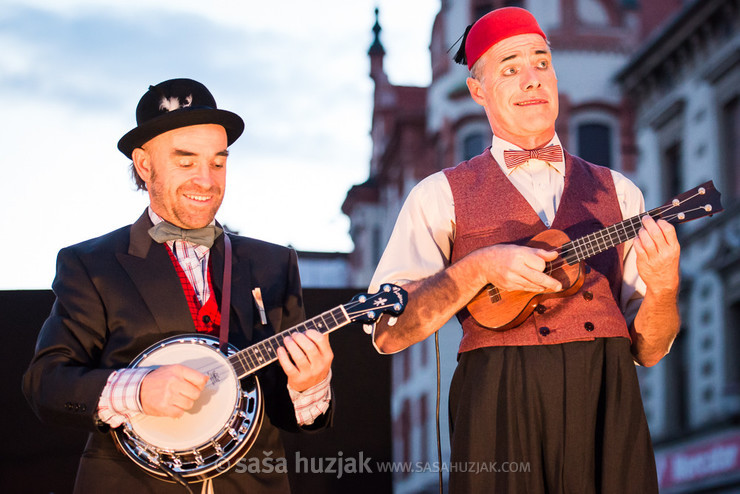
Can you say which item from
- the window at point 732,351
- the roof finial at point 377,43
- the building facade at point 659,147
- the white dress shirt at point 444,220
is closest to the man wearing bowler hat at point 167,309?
the white dress shirt at point 444,220

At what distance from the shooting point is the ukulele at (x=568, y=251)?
3578mm

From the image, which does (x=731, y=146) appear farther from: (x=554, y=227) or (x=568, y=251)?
(x=568, y=251)

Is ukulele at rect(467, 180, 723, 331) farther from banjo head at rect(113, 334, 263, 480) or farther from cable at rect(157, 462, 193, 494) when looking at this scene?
cable at rect(157, 462, 193, 494)

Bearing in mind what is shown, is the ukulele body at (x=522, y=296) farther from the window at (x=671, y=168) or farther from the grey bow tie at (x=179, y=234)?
the window at (x=671, y=168)

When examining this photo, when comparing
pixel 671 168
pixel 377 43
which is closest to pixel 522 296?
pixel 671 168

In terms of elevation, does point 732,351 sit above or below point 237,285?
above

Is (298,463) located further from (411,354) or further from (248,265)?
(411,354)

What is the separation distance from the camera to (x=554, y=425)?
3469 mm

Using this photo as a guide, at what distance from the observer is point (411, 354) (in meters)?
29.2

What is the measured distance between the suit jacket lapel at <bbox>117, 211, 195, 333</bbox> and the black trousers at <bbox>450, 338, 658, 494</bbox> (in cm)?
107

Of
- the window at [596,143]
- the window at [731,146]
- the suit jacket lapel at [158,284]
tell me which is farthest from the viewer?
the window at [596,143]

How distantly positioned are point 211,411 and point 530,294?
118 cm

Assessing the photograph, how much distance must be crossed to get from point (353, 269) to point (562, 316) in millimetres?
34666

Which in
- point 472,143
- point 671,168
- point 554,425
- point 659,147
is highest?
point 472,143
